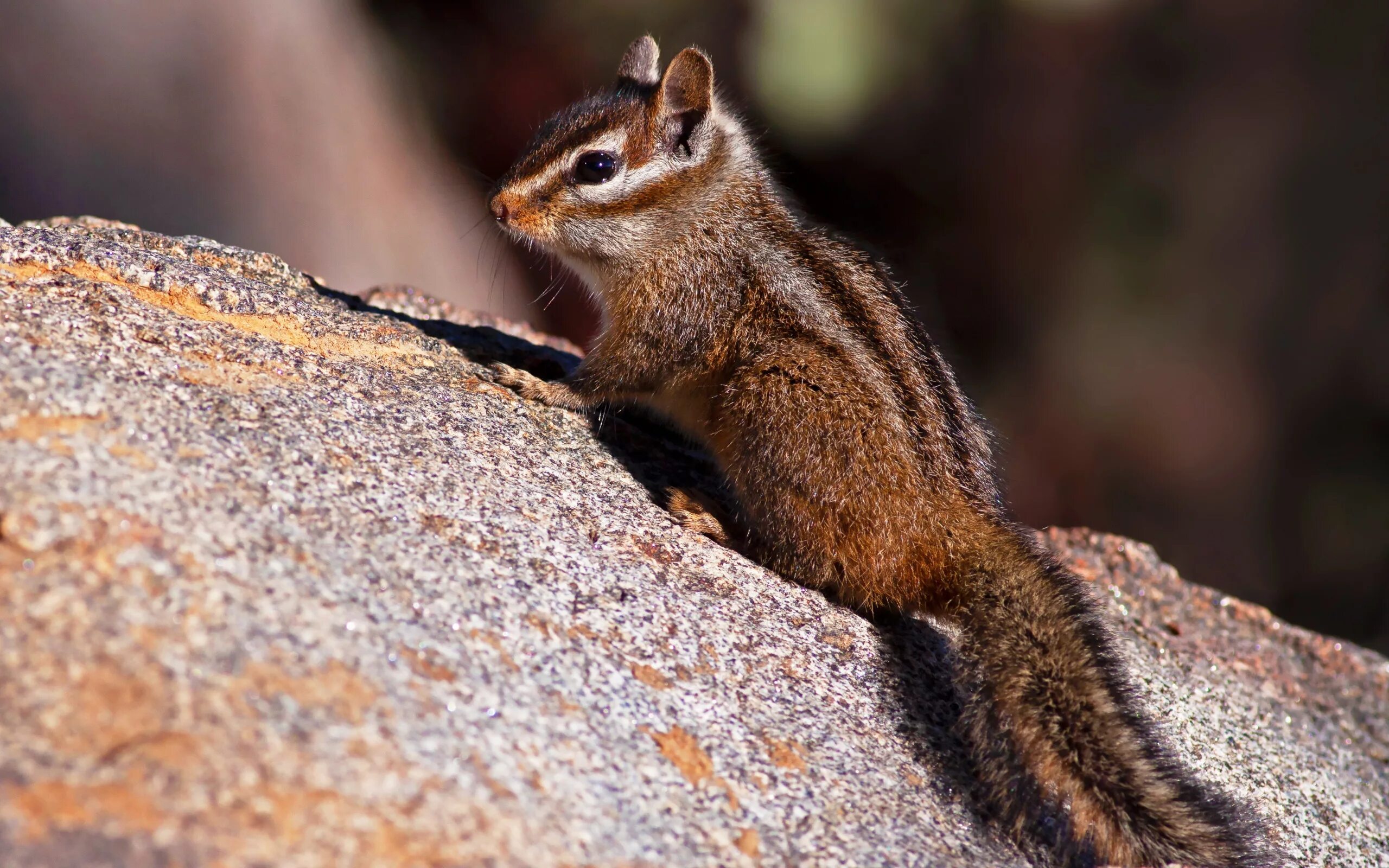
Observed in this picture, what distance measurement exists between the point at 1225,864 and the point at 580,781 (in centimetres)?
173

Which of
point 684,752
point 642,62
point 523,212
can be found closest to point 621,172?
point 523,212

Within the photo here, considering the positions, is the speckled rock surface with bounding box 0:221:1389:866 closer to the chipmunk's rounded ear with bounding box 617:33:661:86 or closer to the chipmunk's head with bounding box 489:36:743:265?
the chipmunk's head with bounding box 489:36:743:265

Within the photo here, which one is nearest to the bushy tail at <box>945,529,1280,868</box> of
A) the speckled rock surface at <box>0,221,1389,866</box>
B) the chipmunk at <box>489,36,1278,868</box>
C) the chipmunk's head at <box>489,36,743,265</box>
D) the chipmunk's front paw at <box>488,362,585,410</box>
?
the chipmunk at <box>489,36,1278,868</box>

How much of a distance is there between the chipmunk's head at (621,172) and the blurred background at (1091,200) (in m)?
3.92

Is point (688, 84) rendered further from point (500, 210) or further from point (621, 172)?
point (500, 210)

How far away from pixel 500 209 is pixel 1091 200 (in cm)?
636

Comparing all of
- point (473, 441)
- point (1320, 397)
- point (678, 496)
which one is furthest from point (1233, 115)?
point (473, 441)

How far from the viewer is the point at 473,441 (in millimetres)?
3762

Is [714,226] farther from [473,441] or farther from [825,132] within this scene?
[825,132]

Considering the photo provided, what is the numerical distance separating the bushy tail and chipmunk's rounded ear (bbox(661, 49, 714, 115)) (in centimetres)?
253

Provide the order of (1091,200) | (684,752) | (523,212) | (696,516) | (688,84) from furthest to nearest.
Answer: (1091,200) → (688,84) → (523,212) → (696,516) → (684,752)

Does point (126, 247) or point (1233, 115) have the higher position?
point (1233, 115)

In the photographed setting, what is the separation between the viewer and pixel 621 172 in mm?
4961

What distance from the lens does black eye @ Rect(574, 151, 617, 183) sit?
16.0 feet
